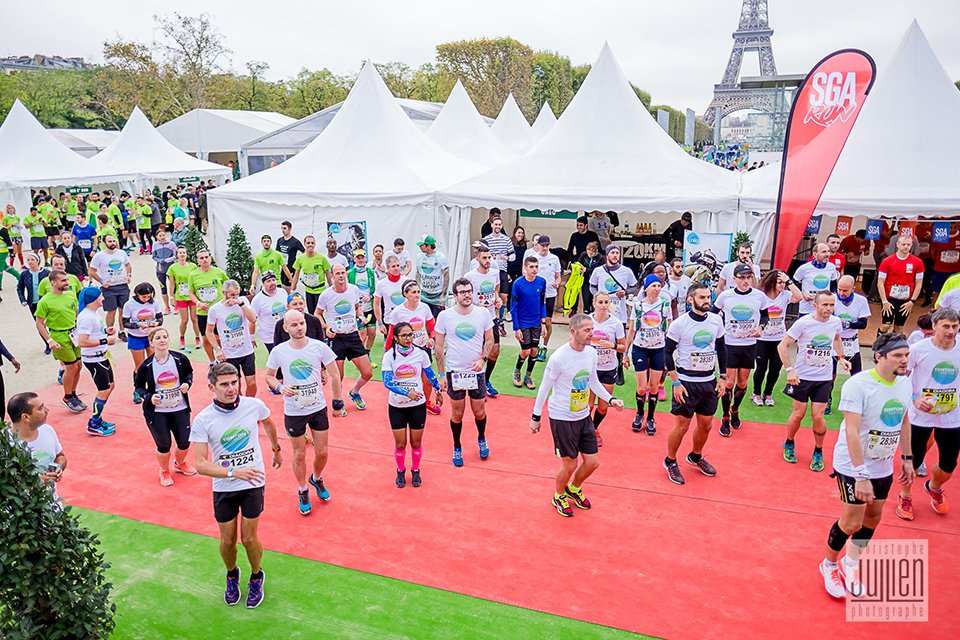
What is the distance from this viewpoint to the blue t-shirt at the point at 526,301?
8.86 meters

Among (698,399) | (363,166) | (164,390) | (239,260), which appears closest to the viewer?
(164,390)

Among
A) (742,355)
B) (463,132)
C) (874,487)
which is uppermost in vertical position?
(463,132)

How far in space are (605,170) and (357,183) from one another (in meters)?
5.20

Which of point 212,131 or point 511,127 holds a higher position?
point 212,131

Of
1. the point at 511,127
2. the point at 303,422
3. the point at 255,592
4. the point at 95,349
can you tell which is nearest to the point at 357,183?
the point at 95,349

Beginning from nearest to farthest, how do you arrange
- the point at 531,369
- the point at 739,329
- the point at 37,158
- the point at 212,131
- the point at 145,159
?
the point at 739,329, the point at 531,369, the point at 37,158, the point at 145,159, the point at 212,131

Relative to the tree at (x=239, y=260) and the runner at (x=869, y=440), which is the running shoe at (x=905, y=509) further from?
the tree at (x=239, y=260)

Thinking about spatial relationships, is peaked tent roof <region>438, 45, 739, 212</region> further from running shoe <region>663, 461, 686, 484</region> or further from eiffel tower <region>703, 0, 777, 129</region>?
eiffel tower <region>703, 0, 777, 129</region>

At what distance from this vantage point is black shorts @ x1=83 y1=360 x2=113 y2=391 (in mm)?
7898

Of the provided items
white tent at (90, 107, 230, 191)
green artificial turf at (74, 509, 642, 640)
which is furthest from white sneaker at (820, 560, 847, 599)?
white tent at (90, 107, 230, 191)

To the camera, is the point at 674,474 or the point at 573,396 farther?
the point at 674,474

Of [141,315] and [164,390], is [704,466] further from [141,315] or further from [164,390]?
[141,315]

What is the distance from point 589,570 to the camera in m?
5.23

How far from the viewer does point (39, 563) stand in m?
3.58
